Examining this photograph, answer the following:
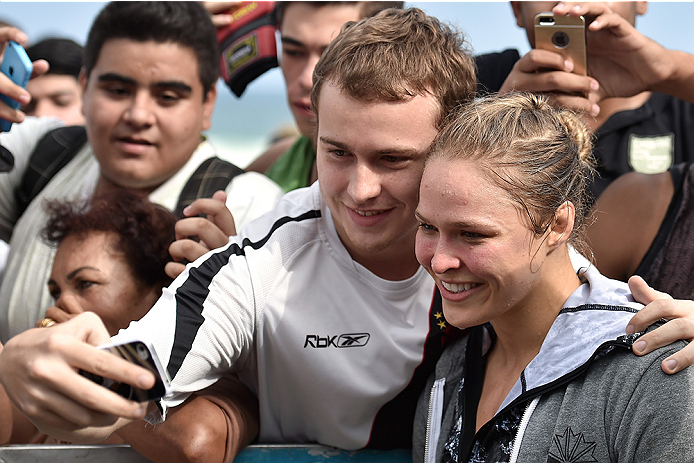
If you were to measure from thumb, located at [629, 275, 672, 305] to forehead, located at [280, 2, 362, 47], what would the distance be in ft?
6.11

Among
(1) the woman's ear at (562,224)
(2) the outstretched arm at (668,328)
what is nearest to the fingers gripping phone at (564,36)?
(1) the woman's ear at (562,224)

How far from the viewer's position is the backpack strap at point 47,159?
317cm

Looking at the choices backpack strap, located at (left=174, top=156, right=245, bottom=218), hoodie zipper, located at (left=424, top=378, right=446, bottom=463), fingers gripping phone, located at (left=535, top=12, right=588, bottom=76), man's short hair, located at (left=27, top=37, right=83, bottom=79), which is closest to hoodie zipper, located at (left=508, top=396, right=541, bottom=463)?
hoodie zipper, located at (left=424, top=378, right=446, bottom=463)

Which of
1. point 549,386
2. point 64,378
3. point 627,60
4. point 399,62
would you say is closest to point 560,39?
point 627,60

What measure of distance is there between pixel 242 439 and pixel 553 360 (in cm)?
94

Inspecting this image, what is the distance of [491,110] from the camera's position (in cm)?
187

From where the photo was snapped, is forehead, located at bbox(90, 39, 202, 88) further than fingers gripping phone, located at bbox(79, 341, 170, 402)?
Yes

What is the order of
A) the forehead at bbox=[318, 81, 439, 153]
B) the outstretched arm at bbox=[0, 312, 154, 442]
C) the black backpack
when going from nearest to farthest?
1. the outstretched arm at bbox=[0, 312, 154, 442]
2. the forehead at bbox=[318, 81, 439, 153]
3. the black backpack

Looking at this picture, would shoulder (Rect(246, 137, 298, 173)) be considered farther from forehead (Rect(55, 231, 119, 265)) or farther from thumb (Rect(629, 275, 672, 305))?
thumb (Rect(629, 275, 672, 305))

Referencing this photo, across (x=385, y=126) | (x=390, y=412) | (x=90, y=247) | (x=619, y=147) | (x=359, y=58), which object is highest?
(x=359, y=58)

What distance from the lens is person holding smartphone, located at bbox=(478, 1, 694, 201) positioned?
227 cm

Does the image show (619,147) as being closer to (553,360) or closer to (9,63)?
(553,360)

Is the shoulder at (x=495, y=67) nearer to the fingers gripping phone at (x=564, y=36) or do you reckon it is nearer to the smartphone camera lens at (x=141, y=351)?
the fingers gripping phone at (x=564, y=36)

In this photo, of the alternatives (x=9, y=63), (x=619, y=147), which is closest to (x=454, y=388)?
(x=619, y=147)
